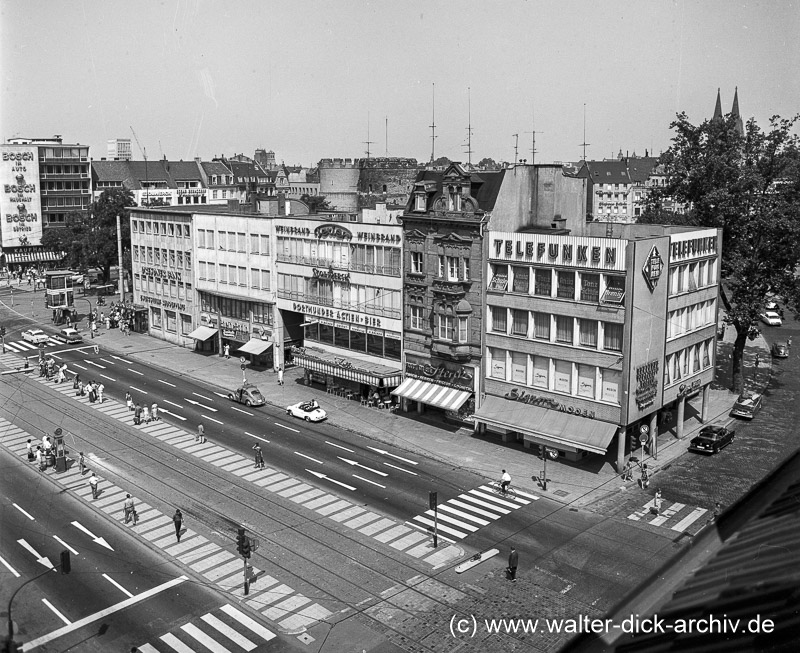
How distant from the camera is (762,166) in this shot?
56.9 meters

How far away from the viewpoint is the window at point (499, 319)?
156ft

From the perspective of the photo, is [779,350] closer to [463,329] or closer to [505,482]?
[463,329]

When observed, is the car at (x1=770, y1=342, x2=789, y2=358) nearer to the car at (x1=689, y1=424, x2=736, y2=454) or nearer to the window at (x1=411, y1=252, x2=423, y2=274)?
the car at (x1=689, y1=424, x2=736, y2=454)

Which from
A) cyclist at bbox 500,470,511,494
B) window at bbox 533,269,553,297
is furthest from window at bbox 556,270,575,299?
cyclist at bbox 500,470,511,494

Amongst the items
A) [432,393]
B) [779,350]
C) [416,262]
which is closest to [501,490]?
[432,393]

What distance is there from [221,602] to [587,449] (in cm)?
2118

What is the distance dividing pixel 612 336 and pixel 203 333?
4152 centimetres

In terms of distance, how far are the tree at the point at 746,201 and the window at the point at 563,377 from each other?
1723 cm

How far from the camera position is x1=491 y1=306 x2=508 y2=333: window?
1868 inches

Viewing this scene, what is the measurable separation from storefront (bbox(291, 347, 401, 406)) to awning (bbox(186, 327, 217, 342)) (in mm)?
12486

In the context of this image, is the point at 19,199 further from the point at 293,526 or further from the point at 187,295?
the point at 293,526

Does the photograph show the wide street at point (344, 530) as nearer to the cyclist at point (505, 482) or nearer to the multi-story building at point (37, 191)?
the cyclist at point (505, 482)

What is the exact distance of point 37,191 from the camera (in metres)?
124

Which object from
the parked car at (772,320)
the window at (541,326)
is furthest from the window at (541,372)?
the parked car at (772,320)
